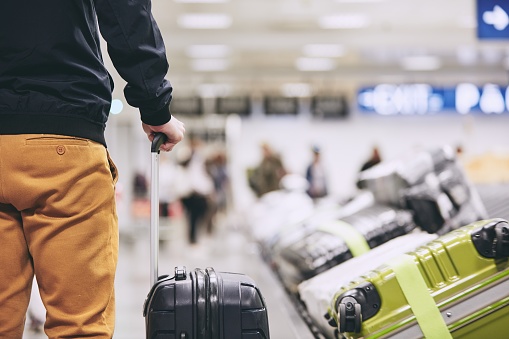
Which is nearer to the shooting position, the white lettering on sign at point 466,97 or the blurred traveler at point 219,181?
the blurred traveler at point 219,181

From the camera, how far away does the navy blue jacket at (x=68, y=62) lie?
1734 millimetres

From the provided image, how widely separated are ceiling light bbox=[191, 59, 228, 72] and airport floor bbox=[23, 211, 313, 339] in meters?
4.04

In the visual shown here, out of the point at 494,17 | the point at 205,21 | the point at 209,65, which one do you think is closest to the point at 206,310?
the point at 494,17

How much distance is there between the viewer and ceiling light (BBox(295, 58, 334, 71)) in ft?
57.9

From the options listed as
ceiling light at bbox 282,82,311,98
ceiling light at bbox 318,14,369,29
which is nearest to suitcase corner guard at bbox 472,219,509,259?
ceiling light at bbox 318,14,369,29

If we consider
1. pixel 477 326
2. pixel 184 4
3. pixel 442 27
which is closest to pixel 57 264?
pixel 477 326

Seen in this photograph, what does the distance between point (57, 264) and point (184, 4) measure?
10807 millimetres

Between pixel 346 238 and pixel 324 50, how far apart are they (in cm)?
1285

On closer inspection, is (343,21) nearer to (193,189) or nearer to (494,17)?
(193,189)

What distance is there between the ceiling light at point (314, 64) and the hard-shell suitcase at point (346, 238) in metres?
13.7

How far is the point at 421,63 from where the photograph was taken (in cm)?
1848

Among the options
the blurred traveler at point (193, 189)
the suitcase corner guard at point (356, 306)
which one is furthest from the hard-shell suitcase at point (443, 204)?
the blurred traveler at point (193, 189)

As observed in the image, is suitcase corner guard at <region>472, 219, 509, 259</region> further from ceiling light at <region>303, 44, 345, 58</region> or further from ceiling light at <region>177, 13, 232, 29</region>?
ceiling light at <region>303, 44, 345, 58</region>

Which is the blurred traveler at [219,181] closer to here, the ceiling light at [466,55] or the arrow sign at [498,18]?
the ceiling light at [466,55]
